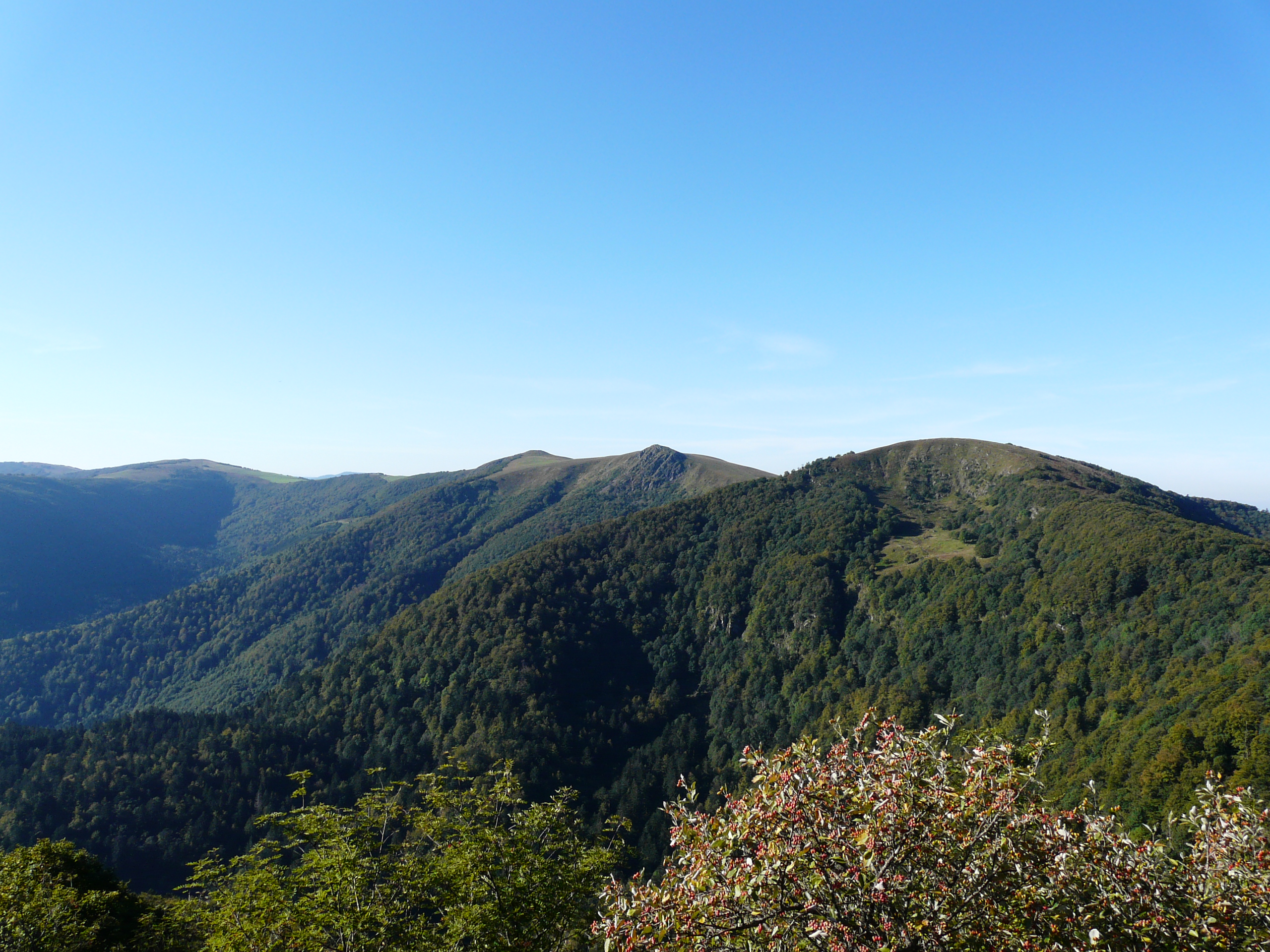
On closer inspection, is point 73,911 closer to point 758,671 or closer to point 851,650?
point 851,650

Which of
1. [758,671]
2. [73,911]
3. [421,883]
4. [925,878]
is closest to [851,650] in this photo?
[758,671]

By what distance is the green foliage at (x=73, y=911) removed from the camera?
73.6ft

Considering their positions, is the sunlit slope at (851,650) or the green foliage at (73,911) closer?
the green foliage at (73,911)

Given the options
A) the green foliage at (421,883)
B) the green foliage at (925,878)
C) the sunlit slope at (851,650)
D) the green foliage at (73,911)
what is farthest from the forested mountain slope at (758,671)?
the green foliage at (73,911)

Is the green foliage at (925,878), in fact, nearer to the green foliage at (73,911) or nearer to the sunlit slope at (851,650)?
the green foliage at (73,911)

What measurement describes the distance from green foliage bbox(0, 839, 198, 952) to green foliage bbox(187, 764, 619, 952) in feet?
13.0

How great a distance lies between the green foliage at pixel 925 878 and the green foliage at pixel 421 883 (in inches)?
556

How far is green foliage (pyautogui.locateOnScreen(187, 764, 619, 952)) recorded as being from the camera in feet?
68.5

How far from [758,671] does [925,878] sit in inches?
5996

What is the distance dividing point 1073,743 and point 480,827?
282 feet

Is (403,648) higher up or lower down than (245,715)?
higher up

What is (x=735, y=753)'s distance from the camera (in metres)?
138

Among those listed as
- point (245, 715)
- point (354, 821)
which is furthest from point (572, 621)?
point (354, 821)

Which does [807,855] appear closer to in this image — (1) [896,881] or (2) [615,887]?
(1) [896,881]
